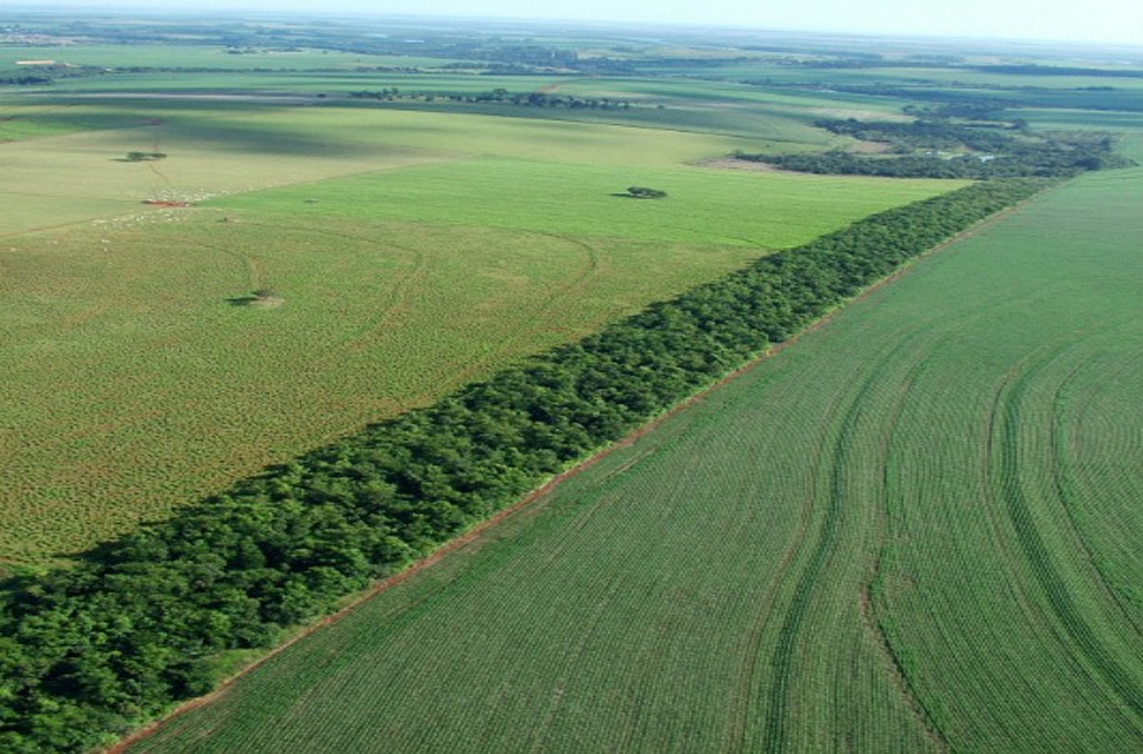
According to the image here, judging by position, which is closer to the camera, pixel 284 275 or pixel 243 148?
pixel 284 275

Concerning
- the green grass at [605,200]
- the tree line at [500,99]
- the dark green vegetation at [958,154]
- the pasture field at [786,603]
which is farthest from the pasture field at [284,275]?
the tree line at [500,99]

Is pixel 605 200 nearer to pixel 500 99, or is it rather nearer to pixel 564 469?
pixel 564 469

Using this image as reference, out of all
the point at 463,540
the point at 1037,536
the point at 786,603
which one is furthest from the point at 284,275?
the point at 1037,536

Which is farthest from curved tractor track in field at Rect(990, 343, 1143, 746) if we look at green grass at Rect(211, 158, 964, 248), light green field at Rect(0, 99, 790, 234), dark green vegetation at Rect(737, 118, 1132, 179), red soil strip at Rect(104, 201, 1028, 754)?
dark green vegetation at Rect(737, 118, 1132, 179)

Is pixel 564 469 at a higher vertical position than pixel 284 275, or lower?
lower

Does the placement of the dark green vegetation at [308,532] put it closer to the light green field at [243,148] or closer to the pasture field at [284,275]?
the pasture field at [284,275]

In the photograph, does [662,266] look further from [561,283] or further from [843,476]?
[843,476]
